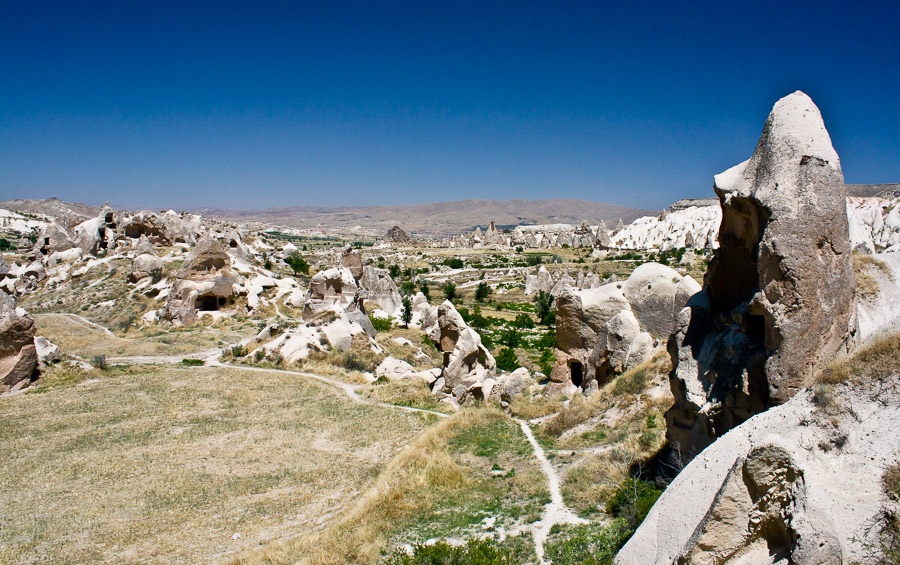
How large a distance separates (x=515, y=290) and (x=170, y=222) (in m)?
33.6

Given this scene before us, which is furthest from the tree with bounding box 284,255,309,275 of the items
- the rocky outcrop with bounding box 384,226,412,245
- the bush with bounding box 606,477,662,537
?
the rocky outcrop with bounding box 384,226,412,245

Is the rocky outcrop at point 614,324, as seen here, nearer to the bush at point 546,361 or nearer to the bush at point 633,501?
the bush at point 633,501

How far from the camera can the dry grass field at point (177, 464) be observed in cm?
912

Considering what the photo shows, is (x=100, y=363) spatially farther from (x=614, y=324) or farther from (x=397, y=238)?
(x=397, y=238)

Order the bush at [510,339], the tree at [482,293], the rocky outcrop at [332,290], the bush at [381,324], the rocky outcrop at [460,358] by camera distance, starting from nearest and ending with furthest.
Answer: the rocky outcrop at [460,358] → the rocky outcrop at [332,290] → the bush at [510,339] → the bush at [381,324] → the tree at [482,293]

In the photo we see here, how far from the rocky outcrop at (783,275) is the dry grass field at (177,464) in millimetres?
6711

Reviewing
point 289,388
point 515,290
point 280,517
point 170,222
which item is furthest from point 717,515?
point 515,290

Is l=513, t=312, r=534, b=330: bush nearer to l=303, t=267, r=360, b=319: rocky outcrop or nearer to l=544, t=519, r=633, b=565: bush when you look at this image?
l=303, t=267, r=360, b=319: rocky outcrop

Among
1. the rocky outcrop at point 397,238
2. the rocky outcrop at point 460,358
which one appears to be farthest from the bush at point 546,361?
the rocky outcrop at point 397,238

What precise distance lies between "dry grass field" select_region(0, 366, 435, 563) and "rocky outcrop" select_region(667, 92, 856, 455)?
6711 mm

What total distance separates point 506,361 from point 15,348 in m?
18.1

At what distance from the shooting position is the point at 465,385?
18.4 m

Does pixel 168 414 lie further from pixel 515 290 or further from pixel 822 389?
pixel 515 290

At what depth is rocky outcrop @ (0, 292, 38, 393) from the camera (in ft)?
58.6
